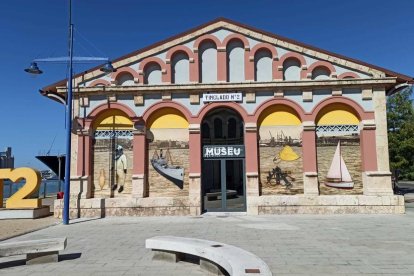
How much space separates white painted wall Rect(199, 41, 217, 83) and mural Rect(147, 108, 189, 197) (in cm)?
193

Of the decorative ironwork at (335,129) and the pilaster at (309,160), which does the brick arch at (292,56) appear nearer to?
the pilaster at (309,160)

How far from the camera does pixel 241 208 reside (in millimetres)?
14883

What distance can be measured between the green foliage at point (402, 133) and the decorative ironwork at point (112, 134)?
1697 centimetres

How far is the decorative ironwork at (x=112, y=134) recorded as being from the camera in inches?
589

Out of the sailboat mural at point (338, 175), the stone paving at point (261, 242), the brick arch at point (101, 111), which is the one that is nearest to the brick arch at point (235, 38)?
the brick arch at point (101, 111)

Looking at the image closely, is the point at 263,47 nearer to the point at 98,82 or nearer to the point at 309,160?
the point at 309,160

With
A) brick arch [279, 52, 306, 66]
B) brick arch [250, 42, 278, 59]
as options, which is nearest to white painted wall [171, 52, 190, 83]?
brick arch [250, 42, 278, 59]

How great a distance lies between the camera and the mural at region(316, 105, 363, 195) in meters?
14.4

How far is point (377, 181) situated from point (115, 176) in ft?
33.5

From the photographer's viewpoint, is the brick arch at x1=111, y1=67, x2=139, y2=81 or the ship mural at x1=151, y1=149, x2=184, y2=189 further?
the brick arch at x1=111, y1=67, x2=139, y2=81

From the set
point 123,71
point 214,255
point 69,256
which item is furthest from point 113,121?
point 214,255

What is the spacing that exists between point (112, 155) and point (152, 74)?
374 cm

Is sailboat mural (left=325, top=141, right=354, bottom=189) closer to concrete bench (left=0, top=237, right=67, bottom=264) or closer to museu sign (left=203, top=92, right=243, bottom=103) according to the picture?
museu sign (left=203, top=92, right=243, bottom=103)

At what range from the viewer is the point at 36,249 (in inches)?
271
